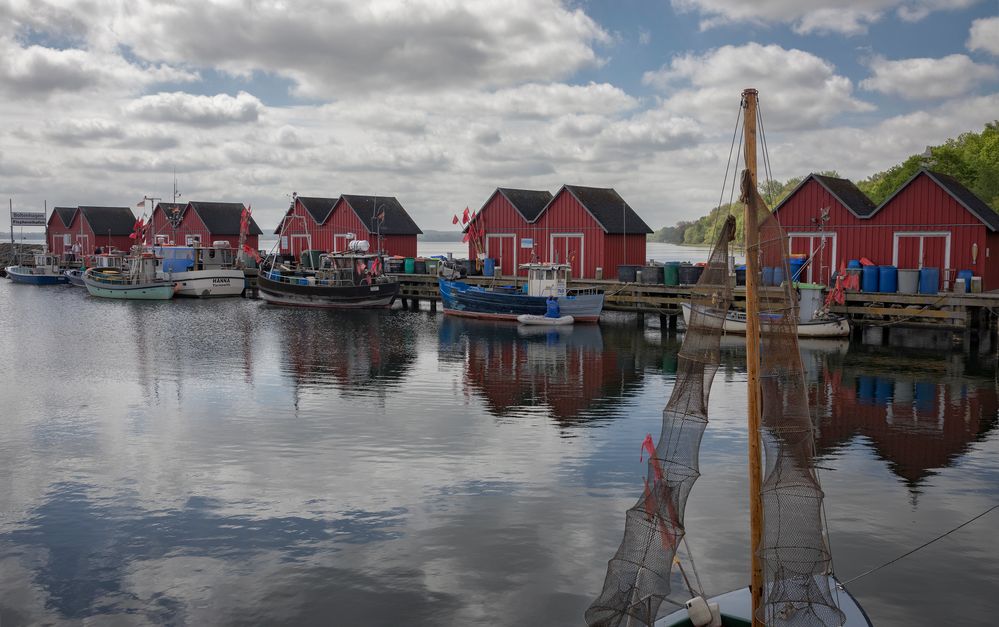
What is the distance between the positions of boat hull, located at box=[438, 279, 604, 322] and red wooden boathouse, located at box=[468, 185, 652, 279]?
4932mm

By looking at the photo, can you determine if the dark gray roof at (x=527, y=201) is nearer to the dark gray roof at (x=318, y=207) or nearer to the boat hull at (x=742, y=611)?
the dark gray roof at (x=318, y=207)

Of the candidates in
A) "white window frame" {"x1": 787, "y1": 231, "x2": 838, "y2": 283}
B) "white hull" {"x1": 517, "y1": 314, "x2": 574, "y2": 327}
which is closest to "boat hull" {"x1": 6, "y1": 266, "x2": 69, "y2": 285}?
"white hull" {"x1": 517, "y1": 314, "x2": 574, "y2": 327}

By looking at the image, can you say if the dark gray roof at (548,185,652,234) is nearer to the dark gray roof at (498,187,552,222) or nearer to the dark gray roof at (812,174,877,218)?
the dark gray roof at (498,187,552,222)

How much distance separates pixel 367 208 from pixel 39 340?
30.0 metres

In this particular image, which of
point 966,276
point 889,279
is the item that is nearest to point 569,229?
point 889,279

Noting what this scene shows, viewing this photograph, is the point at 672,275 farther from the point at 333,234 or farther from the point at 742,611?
the point at 742,611

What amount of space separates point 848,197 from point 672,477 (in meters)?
34.8

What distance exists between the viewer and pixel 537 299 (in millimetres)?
42500

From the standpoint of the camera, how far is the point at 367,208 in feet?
209

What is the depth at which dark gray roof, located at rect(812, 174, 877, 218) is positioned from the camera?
126 feet

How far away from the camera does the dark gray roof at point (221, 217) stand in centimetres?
7538

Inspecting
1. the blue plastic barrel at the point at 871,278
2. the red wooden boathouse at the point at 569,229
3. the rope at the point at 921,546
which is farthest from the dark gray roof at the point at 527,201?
the rope at the point at 921,546

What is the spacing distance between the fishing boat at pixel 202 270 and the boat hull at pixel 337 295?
8.77 metres

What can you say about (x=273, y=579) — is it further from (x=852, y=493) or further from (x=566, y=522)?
(x=852, y=493)
